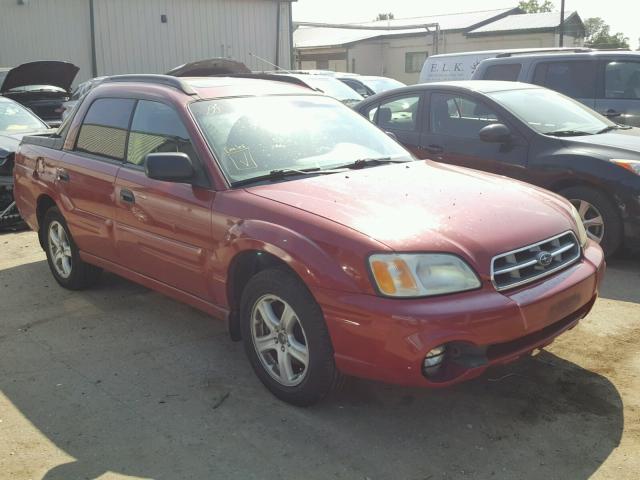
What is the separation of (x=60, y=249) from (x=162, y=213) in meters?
1.87

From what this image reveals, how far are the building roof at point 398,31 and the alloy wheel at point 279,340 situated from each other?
34074mm

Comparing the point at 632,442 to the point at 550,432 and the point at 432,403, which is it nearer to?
the point at 550,432

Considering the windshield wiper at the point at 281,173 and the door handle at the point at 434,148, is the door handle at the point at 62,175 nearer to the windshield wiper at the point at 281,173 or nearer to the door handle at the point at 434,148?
the windshield wiper at the point at 281,173

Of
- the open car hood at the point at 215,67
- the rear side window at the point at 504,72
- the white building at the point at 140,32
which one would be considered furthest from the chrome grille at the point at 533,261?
the white building at the point at 140,32

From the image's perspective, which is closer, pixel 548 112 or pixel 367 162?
pixel 367 162

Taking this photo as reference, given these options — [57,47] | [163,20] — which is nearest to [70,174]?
[57,47]

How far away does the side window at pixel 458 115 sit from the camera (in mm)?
6406

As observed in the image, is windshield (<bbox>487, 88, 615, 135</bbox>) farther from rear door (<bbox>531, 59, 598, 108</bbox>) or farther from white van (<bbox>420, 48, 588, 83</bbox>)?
white van (<bbox>420, 48, 588, 83</bbox>)

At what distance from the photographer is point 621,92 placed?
320 inches

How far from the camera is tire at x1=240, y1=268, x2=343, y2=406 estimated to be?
312 cm

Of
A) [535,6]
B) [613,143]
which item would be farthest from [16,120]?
[535,6]

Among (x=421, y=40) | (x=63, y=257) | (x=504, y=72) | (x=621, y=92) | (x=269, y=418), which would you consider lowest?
(x=269, y=418)

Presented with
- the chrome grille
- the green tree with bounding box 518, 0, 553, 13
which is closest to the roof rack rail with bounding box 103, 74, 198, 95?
the chrome grille

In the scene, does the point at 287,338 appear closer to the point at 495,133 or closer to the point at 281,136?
the point at 281,136
